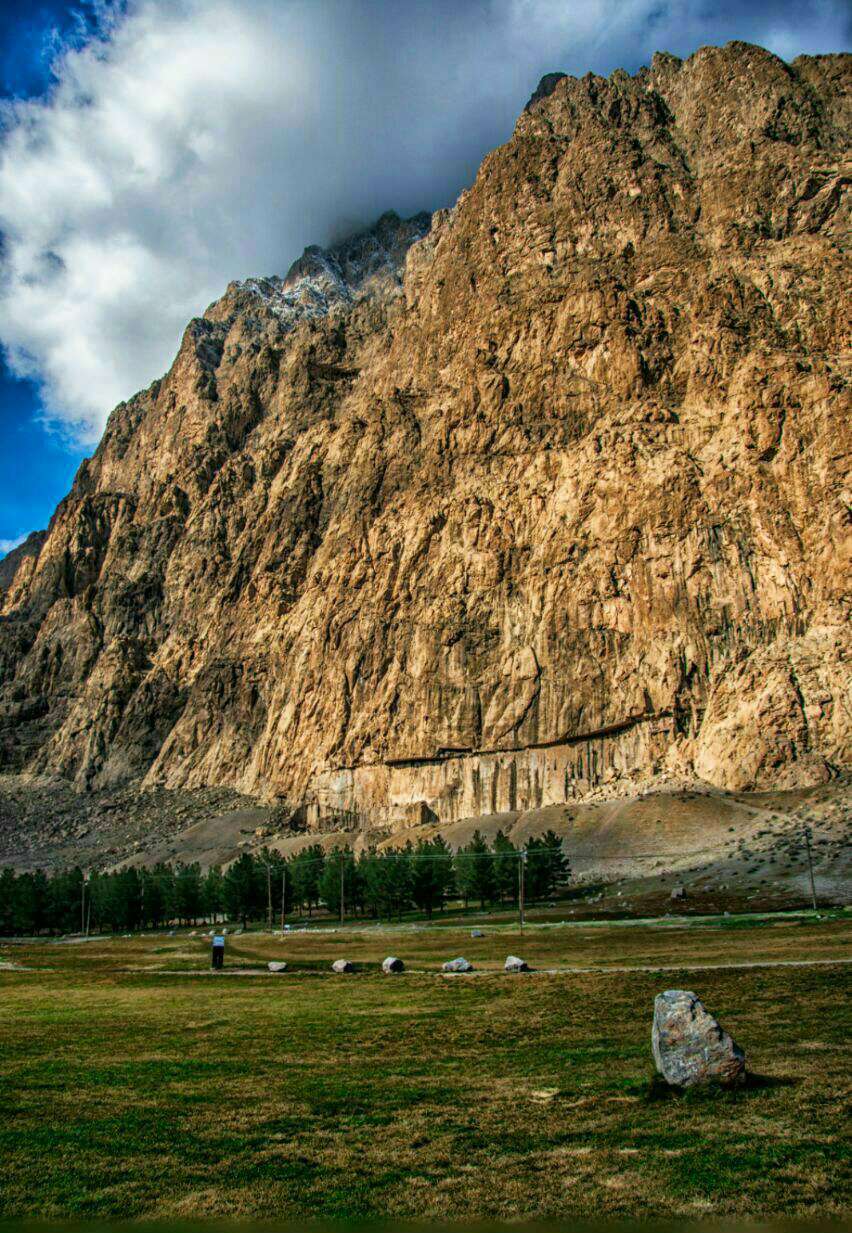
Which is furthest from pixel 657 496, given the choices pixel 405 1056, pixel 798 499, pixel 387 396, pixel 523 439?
pixel 405 1056

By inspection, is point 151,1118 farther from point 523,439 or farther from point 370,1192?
point 523,439

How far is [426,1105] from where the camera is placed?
44.8 feet

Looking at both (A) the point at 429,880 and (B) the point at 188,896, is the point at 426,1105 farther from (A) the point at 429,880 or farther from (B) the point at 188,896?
(B) the point at 188,896

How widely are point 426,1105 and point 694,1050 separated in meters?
3.91

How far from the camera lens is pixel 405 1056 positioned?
17812mm

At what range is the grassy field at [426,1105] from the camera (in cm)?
979

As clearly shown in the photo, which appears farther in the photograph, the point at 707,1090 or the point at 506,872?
the point at 506,872

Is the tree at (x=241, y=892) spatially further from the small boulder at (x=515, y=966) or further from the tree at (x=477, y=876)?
the small boulder at (x=515, y=966)

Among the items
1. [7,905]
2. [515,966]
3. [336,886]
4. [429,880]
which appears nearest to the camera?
[515,966]

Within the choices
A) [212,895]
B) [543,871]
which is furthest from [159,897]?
[543,871]

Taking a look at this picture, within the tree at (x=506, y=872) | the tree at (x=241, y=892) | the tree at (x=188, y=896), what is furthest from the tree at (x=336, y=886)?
the tree at (x=506, y=872)

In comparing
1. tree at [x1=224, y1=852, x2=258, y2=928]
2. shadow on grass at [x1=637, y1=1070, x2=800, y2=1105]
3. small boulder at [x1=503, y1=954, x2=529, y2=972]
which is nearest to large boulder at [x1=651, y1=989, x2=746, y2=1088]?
shadow on grass at [x1=637, y1=1070, x2=800, y2=1105]

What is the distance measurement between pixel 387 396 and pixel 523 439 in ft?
133

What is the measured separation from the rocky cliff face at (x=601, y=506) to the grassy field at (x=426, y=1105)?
96146mm
